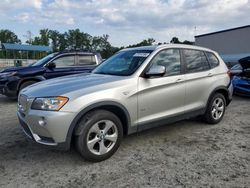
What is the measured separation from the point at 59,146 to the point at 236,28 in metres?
28.8

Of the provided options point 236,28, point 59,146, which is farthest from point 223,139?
point 236,28

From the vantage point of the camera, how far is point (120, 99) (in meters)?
3.82

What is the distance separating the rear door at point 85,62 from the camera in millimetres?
9281

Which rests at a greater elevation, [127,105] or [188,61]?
[188,61]

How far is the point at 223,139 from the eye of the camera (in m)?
4.70

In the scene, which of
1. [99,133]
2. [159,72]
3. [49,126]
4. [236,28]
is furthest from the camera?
[236,28]

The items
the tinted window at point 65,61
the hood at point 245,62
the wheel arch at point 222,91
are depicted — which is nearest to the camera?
the wheel arch at point 222,91

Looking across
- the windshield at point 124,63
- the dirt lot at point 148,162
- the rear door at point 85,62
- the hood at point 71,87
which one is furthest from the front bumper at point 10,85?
the hood at point 71,87

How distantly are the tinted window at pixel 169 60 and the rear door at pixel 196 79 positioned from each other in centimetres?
21

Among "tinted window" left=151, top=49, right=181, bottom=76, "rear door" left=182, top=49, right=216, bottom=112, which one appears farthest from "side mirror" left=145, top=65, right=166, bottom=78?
"rear door" left=182, top=49, right=216, bottom=112

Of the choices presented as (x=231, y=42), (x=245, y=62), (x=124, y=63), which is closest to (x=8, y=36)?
(x=231, y=42)

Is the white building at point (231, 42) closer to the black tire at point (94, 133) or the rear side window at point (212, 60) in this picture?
the rear side window at point (212, 60)

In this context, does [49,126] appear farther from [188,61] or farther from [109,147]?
[188,61]

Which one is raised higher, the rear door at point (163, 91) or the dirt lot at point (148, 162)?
the rear door at point (163, 91)
